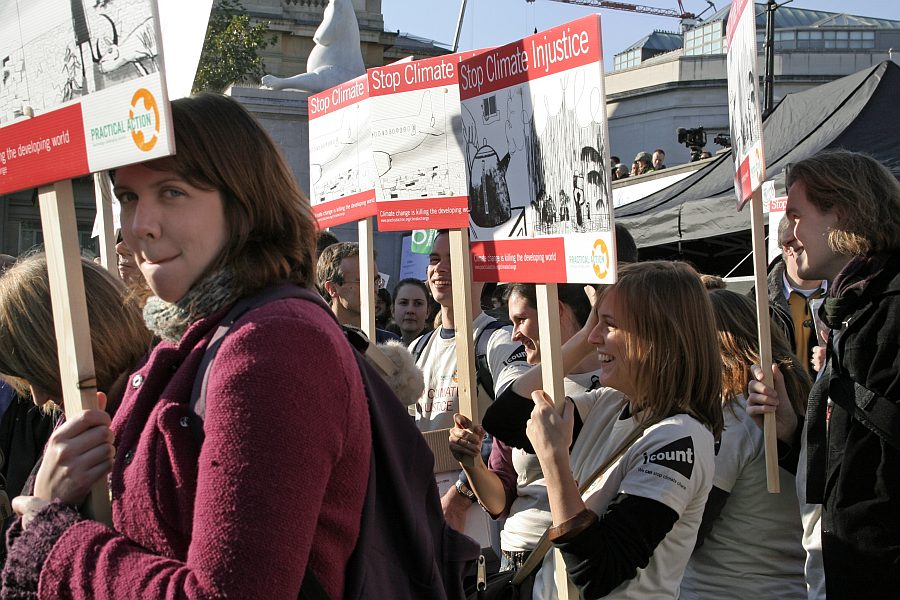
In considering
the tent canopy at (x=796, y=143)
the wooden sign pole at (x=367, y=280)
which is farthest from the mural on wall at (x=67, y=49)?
the tent canopy at (x=796, y=143)

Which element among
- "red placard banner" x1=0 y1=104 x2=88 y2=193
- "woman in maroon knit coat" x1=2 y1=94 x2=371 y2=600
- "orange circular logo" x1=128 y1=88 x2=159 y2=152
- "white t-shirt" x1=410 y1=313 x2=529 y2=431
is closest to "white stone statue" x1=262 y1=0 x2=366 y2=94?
"white t-shirt" x1=410 y1=313 x2=529 y2=431

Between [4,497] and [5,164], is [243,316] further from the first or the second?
[4,497]

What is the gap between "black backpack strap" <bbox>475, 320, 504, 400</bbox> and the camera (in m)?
4.23

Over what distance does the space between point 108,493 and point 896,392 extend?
208 cm

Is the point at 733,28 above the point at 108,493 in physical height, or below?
above

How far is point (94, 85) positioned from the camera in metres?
1.88

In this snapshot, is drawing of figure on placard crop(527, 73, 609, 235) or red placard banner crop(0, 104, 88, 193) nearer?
red placard banner crop(0, 104, 88, 193)

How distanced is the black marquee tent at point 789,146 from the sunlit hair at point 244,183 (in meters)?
6.23

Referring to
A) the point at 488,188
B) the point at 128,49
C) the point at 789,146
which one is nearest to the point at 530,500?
the point at 488,188

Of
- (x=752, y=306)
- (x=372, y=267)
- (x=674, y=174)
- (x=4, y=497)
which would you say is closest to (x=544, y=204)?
(x=752, y=306)

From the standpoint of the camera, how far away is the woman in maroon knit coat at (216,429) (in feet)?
4.53

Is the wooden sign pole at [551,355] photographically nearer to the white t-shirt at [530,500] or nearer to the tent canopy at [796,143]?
the white t-shirt at [530,500]

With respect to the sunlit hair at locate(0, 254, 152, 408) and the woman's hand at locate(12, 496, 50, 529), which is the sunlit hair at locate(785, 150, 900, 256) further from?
the woman's hand at locate(12, 496, 50, 529)

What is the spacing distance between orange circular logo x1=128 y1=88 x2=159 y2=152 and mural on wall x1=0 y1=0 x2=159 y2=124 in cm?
4
